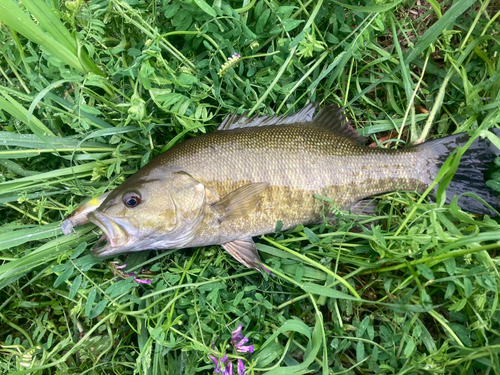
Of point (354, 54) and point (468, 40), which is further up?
point (354, 54)

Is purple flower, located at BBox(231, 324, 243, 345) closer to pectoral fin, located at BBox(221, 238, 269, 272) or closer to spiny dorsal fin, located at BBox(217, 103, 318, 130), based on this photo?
pectoral fin, located at BBox(221, 238, 269, 272)

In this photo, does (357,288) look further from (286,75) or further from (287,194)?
(286,75)

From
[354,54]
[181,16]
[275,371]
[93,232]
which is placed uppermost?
[181,16]

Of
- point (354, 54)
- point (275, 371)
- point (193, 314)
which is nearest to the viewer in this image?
point (275, 371)

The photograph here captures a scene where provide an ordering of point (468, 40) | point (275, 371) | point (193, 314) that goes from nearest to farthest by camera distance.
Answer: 1. point (275, 371)
2. point (193, 314)
3. point (468, 40)

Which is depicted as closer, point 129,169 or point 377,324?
point 377,324

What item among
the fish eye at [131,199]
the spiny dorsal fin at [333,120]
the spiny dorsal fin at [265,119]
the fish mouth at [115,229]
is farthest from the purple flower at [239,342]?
the spiny dorsal fin at [333,120]

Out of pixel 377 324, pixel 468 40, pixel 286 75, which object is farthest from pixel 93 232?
pixel 468 40
